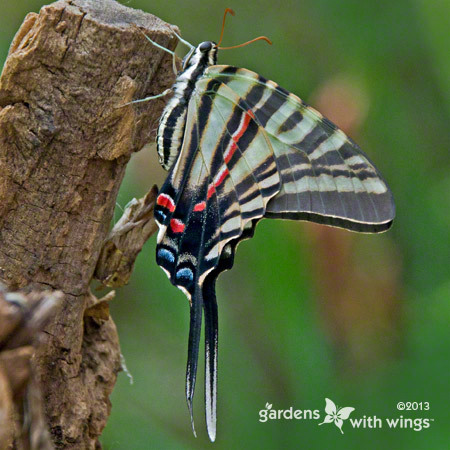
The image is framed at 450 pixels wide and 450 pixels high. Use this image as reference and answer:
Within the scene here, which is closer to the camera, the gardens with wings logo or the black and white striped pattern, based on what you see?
the black and white striped pattern

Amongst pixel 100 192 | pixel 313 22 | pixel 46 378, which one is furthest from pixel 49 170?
pixel 313 22

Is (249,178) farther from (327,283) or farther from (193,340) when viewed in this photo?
(327,283)

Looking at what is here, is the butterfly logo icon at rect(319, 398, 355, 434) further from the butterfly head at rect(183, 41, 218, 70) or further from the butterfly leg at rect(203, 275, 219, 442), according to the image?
the butterfly head at rect(183, 41, 218, 70)

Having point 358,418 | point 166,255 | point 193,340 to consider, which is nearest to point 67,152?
point 166,255

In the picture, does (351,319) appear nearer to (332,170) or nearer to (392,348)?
(392,348)

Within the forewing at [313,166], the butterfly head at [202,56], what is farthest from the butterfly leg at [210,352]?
the butterfly head at [202,56]

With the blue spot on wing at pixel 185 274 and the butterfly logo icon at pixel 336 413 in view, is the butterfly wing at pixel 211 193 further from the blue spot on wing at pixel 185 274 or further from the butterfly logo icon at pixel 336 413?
the butterfly logo icon at pixel 336 413

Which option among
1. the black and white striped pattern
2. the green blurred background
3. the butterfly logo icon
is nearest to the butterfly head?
the black and white striped pattern
